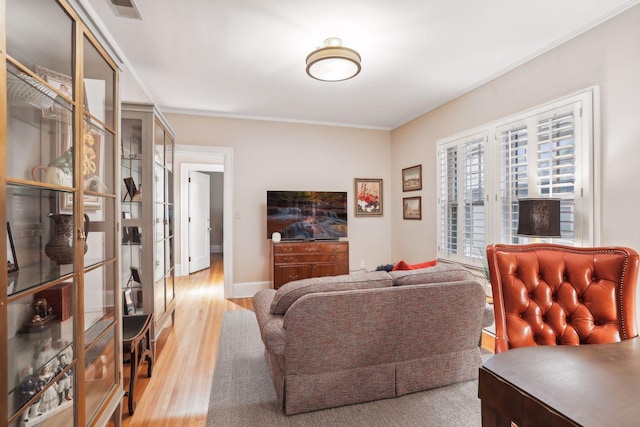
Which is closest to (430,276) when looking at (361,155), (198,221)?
(361,155)

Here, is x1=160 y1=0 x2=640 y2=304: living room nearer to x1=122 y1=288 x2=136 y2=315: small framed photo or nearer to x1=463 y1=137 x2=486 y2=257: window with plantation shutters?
x1=463 y1=137 x2=486 y2=257: window with plantation shutters

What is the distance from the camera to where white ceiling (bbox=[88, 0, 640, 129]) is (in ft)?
7.16

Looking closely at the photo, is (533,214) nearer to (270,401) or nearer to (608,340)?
(608,340)

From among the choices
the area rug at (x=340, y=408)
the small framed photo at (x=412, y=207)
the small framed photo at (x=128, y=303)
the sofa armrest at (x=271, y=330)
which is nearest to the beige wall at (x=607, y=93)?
the small framed photo at (x=412, y=207)

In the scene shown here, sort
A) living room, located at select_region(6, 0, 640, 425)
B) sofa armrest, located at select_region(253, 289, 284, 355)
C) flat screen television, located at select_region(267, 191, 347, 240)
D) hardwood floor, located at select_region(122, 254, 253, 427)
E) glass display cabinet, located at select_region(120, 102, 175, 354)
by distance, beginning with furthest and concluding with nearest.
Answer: flat screen television, located at select_region(267, 191, 347, 240) < glass display cabinet, located at select_region(120, 102, 175, 354) < living room, located at select_region(6, 0, 640, 425) < hardwood floor, located at select_region(122, 254, 253, 427) < sofa armrest, located at select_region(253, 289, 284, 355)

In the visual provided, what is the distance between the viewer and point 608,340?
132 centimetres

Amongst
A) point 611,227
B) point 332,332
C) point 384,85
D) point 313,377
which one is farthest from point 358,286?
point 384,85

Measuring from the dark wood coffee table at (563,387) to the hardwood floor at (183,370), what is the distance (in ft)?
5.57

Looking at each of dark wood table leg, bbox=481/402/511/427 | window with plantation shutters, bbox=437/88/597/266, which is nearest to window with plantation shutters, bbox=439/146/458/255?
window with plantation shutters, bbox=437/88/597/266

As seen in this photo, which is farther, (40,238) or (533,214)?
(533,214)

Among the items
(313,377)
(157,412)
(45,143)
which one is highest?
(45,143)

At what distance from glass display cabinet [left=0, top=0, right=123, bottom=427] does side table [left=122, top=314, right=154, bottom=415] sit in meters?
0.34

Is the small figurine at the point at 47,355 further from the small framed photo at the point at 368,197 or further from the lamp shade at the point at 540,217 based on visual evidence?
the small framed photo at the point at 368,197

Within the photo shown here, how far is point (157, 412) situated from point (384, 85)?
367 cm
